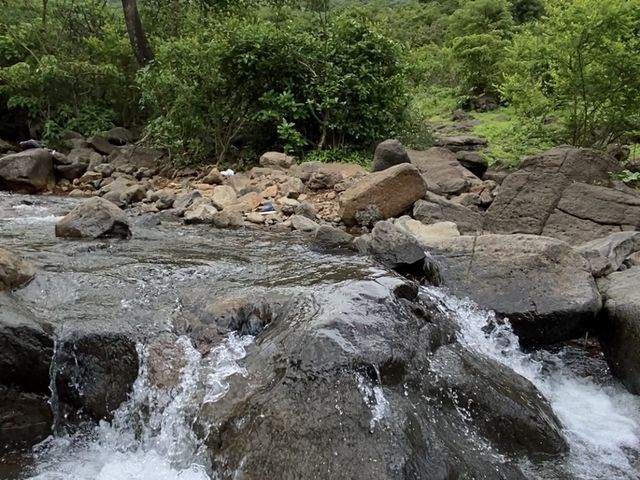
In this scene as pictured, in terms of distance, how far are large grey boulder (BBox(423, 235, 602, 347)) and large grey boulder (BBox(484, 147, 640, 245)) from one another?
166cm

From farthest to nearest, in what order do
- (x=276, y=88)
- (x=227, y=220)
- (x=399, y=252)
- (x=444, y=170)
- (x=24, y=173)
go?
(x=24, y=173) → (x=276, y=88) → (x=444, y=170) → (x=227, y=220) → (x=399, y=252)

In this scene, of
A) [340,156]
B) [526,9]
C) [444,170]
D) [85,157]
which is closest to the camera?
[444,170]

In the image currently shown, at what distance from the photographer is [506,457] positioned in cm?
366

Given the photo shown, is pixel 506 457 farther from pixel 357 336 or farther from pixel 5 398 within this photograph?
pixel 5 398

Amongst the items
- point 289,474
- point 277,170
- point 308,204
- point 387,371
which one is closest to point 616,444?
point 387,371

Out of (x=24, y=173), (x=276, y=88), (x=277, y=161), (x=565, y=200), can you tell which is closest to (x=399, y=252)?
(x=565, y=200)

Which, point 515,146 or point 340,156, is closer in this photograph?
point 515,146

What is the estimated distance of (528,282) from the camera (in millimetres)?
5355

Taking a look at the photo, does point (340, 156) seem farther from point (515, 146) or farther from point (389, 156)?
point (515, 146)

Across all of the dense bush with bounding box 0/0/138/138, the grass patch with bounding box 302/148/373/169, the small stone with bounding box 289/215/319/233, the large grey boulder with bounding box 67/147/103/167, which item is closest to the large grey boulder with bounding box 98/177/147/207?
the large grey boulder with bounding box 67/147/103/167

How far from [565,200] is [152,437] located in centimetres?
565

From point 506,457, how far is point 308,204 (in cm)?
529

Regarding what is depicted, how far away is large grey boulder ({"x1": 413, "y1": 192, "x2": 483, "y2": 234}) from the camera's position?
24.7 ft

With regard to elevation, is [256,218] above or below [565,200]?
below
